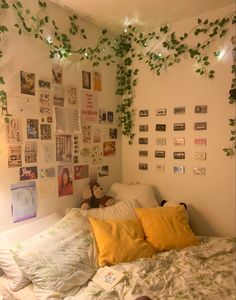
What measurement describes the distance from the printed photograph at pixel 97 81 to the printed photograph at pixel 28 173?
37.1 inches

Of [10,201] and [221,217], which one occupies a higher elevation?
[10,201]

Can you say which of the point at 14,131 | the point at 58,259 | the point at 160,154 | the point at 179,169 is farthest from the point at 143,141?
the point at 58,259

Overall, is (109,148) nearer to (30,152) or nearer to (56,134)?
(56,134)

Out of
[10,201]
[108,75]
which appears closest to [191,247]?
[10,201]

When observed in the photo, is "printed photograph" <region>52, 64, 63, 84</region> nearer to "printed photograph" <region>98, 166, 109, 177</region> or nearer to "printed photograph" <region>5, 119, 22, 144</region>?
"printed photograph" <region>5, 119, 22, 144</region>

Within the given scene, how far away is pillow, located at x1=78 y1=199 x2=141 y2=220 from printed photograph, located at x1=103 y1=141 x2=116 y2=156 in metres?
0.55

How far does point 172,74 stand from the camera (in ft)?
8.18

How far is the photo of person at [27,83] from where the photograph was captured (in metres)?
1.90

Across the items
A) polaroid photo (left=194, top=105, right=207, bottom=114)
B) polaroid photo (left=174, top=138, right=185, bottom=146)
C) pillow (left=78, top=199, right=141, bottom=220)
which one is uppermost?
polaroid photo (left=194, top=105, right=207, bottom=114)

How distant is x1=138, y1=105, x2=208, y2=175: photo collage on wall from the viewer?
7.79ft

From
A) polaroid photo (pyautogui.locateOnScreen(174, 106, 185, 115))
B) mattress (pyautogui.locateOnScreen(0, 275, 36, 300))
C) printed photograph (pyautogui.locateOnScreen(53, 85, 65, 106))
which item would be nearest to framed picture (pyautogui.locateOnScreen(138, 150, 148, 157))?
polaroid photo (pyautogui.locateOnScreen(174, 106, 185, 115))

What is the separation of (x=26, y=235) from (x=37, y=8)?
1.58 meters

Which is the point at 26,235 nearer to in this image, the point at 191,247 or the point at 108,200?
the point at 108,200

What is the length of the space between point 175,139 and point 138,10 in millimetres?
1120
